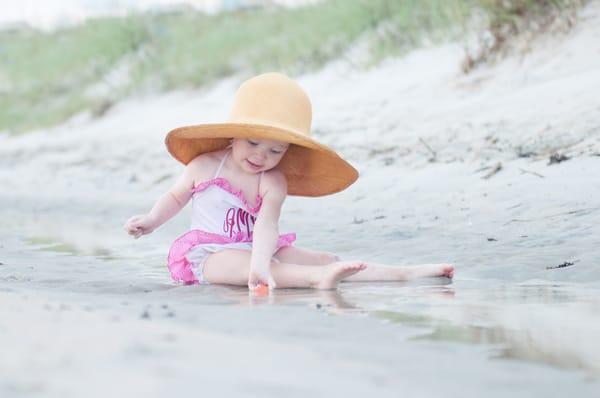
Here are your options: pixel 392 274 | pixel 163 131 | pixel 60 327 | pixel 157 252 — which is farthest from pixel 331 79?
pixel 60 327

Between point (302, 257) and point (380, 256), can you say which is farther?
point (380, 256)

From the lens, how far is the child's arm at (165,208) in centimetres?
377

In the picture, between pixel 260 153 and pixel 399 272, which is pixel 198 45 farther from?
pixel 399 272

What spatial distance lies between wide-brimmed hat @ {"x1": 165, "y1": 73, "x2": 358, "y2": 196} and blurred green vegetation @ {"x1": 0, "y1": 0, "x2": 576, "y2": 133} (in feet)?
13.3

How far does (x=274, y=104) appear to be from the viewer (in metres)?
3.72

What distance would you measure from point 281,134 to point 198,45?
10.7 metres

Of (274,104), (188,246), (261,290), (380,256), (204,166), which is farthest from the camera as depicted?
(380,256)

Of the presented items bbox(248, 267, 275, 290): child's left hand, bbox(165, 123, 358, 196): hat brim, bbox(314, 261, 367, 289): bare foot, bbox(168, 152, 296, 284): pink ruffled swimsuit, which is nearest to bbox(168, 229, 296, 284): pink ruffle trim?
bbox(168, 152, 296, 284): pink ruffled swimsuit

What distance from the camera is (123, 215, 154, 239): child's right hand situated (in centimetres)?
375

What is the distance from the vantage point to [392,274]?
3678mm

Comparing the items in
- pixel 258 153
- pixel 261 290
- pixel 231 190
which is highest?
pixel 258 153

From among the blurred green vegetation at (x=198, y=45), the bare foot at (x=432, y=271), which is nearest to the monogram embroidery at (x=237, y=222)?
the bare foot at (x=432, y=271)

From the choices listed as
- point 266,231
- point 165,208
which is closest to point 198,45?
point 165,208

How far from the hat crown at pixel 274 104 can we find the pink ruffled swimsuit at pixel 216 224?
0.81 ft
